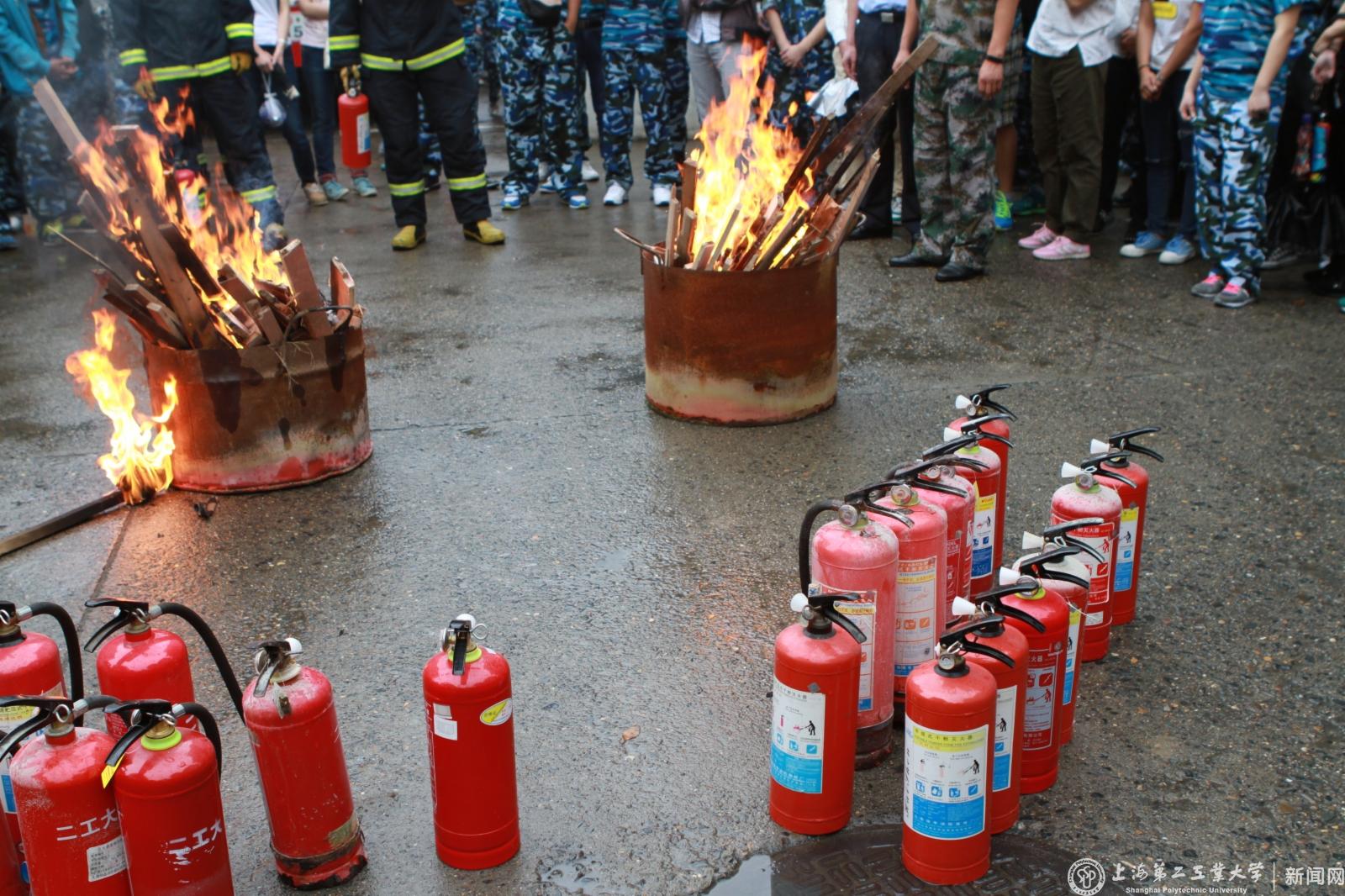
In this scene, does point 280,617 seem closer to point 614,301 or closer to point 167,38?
point 614,301

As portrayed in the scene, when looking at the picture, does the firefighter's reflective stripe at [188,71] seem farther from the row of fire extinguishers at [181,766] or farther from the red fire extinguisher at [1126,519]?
the red fire extinguisher at [1126,519]

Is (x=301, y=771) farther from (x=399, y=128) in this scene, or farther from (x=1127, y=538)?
(x=399, y=128)

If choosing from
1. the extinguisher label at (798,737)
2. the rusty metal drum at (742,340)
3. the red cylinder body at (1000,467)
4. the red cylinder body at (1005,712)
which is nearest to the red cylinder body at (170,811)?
the extinguisher label at (798,737)

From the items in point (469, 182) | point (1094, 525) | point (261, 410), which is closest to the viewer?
point (1094, 525)

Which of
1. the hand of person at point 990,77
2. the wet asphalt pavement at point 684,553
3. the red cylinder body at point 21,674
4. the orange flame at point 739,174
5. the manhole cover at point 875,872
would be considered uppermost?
the hand of person at point 990,77

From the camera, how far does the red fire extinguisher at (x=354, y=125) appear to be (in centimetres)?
862

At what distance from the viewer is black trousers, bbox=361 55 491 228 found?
814 centimetres

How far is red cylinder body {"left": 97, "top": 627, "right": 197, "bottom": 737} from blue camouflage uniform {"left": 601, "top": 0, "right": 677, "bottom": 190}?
7547mm

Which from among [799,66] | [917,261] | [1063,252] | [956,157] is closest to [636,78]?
[799,66]

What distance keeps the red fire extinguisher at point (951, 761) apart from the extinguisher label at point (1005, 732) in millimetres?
107

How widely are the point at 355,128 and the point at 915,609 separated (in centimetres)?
717

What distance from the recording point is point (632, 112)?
1003 centimetres

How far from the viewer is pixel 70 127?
203 inches

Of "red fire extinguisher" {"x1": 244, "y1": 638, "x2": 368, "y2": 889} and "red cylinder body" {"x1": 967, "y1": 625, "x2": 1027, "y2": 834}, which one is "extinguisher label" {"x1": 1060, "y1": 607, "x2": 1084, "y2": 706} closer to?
"red cylinder body" {"x1": 967, "y1": 625, "x2": 1027, "y2": 834}
